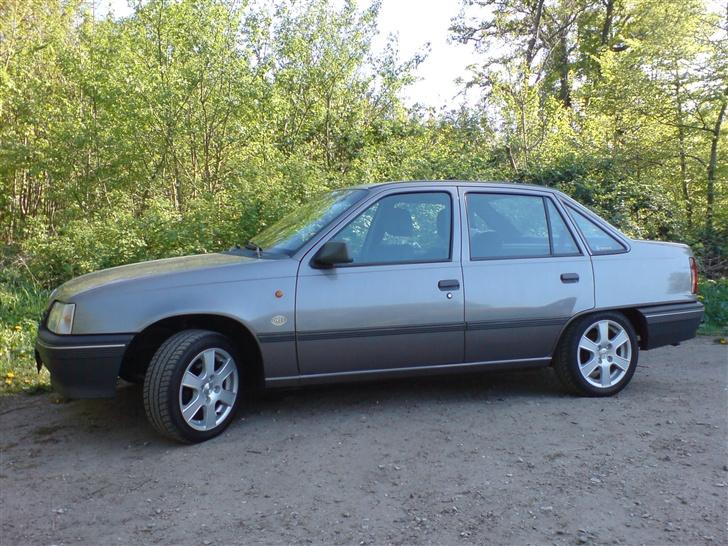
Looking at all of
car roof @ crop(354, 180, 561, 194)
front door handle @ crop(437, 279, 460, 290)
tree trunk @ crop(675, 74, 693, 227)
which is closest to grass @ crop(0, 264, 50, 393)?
car roof @ crop(354, 180, 561, 194)

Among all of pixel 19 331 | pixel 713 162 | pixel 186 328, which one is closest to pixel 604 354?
pixel 186 328

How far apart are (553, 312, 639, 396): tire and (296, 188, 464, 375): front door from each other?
891mm

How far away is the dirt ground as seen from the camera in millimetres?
3426

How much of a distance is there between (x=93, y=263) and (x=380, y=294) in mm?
4732

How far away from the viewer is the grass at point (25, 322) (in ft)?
20.2

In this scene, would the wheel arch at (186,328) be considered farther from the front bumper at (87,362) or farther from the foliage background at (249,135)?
the foliage background at (249,135)

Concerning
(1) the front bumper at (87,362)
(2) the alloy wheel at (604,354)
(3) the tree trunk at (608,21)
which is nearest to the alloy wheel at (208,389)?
(1) the front bumper at (87,362)

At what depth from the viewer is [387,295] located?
4992 millimetres

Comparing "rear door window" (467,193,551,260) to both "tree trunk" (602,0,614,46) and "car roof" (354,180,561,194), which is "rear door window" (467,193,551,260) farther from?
"tree trunk" (602,0,614,46)

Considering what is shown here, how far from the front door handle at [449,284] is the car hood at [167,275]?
3.97ft

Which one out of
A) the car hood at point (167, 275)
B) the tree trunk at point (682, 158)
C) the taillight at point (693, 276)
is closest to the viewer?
the car hood at point (167, 275)

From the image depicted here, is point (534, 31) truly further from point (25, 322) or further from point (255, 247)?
point (255, 247)

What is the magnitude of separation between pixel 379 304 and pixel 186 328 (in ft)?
4.24

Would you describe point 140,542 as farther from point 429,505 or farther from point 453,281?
point 453,281
